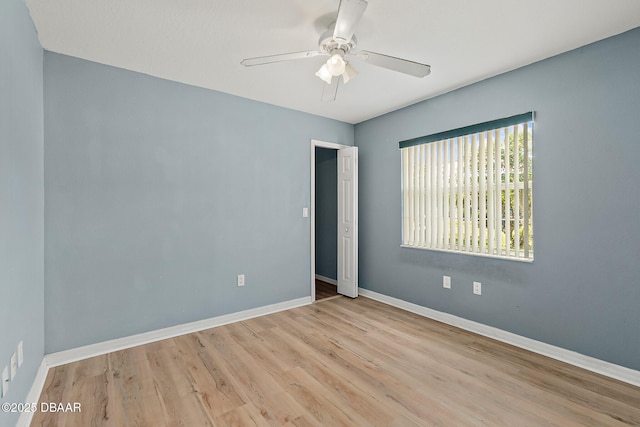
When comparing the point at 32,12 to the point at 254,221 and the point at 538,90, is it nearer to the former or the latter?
the point at 254,221

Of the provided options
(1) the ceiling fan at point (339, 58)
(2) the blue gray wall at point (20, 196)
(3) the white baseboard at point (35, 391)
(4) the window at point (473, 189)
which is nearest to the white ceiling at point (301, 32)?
(1) the ceiling fan at point (339, 58)

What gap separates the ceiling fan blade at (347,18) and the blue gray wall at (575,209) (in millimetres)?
1781

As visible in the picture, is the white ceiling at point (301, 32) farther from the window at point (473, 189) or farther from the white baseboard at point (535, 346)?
the white baseboard at point (535, 346)

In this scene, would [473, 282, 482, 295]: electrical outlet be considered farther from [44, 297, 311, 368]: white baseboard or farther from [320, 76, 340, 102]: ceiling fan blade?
[320, 76, 340, 102]: ceiling fan blade

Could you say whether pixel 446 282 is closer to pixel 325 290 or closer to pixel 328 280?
pixel 325 290

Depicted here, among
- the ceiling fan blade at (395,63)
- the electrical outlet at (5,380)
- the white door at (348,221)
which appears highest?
the ceiling fan blade at (395,63)

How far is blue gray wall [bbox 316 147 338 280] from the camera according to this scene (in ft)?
16.0

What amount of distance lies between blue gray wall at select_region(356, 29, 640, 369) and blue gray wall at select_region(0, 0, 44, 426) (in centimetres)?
340

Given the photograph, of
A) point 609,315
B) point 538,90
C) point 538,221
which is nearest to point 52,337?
point 538,221

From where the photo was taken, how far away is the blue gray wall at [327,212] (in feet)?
16.0

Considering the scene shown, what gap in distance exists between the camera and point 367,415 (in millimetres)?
1770

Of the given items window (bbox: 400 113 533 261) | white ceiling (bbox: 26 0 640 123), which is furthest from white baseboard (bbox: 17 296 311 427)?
white ceiling (bbox: 26 0 640 123)

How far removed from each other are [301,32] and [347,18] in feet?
1.74

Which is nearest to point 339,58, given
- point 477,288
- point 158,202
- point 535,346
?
point 158,202
